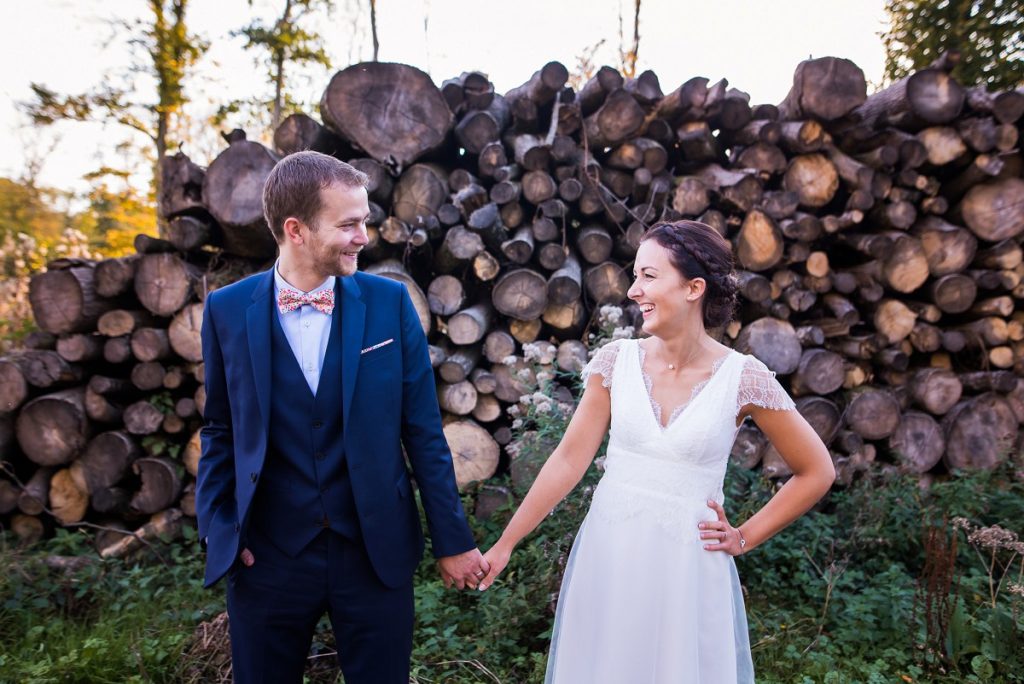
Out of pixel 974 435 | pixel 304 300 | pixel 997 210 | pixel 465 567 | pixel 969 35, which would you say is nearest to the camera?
pixel 304 300

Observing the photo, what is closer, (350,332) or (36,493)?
(350,332)

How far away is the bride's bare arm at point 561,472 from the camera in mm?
2008

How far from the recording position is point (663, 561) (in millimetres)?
1817

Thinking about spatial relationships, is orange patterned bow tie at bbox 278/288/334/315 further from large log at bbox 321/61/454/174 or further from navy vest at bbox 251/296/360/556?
large log at bbox 321/61/454/174

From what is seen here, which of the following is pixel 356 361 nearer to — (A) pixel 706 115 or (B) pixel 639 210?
(B) pixel 639 210

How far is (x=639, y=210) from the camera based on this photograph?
4.14 m

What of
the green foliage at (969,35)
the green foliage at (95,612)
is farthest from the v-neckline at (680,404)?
the green foliage at (969,35)

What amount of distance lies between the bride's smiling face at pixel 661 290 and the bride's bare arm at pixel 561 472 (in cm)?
31

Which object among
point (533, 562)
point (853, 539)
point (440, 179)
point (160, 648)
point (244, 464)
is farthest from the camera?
point (440, 179)

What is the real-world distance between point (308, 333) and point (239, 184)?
238 centimetres

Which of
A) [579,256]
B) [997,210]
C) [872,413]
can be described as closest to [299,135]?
[579,256]

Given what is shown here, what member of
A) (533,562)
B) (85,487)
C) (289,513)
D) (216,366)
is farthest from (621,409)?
(85,487)

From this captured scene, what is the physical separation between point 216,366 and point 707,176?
3414 mm

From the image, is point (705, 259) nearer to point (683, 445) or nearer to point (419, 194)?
point (683, 445)
